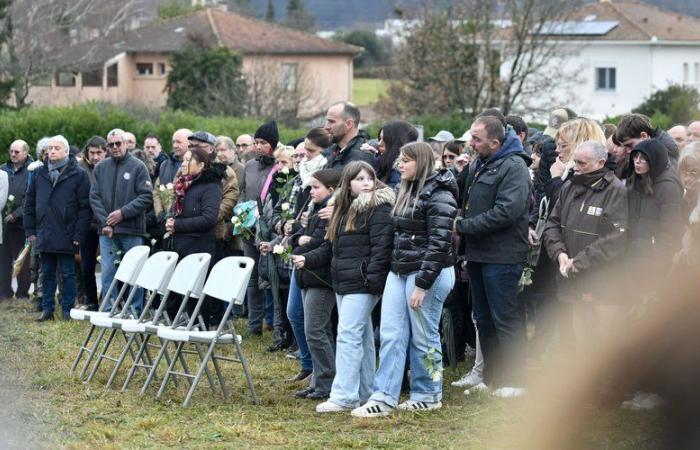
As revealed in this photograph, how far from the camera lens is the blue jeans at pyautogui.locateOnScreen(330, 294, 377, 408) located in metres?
8.91

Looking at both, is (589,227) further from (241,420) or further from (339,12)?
(339,12)

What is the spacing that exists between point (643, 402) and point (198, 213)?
7.84 m

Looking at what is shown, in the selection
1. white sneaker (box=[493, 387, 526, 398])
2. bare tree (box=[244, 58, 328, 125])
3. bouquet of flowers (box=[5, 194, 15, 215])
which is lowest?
white sneaker (box=[493, 387, 526, 398])

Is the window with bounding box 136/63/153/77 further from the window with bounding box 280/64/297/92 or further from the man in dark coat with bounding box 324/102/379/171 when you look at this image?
the man in dark coat with bounding box 324/102/379/171

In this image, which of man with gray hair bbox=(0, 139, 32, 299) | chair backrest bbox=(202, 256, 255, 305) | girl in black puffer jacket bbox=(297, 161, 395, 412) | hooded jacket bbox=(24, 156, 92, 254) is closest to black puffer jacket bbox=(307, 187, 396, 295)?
girl in black puffer jacket bbox=(297, 161, 395, 412)

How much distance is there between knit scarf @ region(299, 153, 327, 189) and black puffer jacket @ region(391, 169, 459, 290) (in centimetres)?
185

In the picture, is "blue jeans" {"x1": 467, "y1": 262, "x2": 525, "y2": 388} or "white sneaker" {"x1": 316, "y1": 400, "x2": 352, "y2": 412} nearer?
"white sneaker" {"x1": 316, "y1": 400, "x2": 352, "y2": 412}

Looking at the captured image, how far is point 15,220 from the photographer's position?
51.6ft

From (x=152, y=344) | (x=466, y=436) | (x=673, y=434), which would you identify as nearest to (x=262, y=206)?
(x=152, y=344)

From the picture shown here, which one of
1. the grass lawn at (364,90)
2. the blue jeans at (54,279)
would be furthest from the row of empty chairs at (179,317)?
the grass lawn at (364,90)

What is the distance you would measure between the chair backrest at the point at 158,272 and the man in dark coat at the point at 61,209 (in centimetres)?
356

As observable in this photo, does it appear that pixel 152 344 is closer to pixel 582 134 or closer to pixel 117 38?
pixel 582 134

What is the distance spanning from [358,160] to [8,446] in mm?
3448

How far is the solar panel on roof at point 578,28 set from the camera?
49.5m
